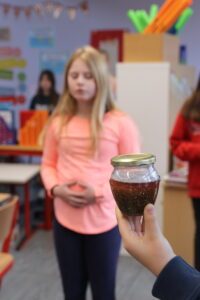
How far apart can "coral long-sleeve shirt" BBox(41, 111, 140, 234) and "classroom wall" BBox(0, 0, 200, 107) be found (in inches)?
135

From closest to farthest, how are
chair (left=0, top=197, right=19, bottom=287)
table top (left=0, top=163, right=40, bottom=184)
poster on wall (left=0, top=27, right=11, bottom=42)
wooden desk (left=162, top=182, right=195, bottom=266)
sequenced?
chair (left=0, top=197, right=19, bottom=287) < wooden desk (left=162, top=182, right=195, bottom=266) < table top (left=0, top=163, right=40, bottom=184) < poster on wall (left=0, top=27, right=11, bottom=42)

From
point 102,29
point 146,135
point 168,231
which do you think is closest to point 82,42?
point 102,29

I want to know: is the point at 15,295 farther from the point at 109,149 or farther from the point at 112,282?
the point at 109,149

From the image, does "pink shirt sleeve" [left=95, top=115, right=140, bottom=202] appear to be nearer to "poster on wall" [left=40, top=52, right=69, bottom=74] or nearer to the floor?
the floor

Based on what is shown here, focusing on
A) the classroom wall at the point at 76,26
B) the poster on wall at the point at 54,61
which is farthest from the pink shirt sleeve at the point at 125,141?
the poster on wall at the point at 54,61

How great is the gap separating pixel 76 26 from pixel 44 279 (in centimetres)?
341

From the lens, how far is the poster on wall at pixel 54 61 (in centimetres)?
530

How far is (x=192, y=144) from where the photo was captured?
216 cm

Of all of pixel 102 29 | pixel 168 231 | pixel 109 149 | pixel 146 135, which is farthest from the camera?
pixel 102 29

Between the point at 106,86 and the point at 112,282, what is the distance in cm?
77

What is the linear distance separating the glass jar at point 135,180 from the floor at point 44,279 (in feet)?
5.74

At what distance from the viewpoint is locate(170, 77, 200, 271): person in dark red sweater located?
2119 mm

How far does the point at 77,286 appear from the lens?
1.67 meters

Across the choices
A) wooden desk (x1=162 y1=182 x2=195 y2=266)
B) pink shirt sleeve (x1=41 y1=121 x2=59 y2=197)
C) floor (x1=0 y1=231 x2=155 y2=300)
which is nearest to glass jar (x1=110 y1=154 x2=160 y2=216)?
pink shirt sleeve (x1=41 y1=121 x2=59 y2=197)
